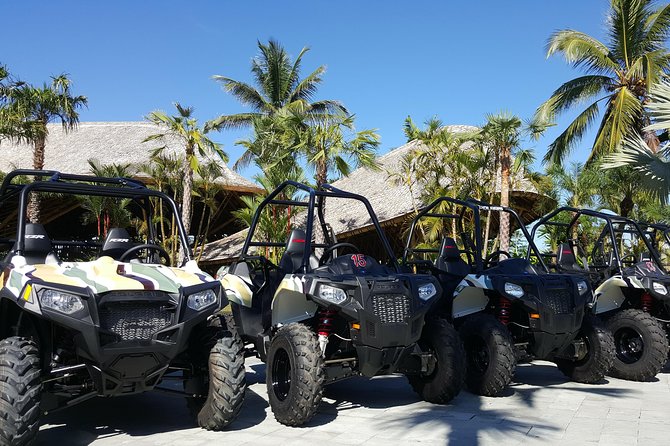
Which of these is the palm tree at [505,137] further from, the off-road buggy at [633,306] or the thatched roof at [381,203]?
the off-road buggy at [633,306]

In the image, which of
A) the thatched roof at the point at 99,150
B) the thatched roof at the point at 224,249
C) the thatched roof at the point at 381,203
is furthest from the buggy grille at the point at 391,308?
the thatched roof at the point at 99,150

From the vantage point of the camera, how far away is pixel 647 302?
903 centimetres

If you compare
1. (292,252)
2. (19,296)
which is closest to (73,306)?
(19,296)

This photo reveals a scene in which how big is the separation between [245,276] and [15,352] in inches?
144

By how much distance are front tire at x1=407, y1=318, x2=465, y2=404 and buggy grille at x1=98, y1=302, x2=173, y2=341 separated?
2.78m

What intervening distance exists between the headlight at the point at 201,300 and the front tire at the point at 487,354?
3.19m

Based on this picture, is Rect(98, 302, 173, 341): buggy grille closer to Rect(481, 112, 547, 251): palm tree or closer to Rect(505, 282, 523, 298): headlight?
Rect(505, 282, 523, 298): headlight

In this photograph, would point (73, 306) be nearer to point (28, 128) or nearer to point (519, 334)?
point (519, 334)

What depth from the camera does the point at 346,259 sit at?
6.34 metres

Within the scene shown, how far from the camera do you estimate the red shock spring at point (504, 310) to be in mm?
7561

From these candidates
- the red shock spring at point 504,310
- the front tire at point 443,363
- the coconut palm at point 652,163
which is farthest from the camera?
the coconut palm at point 652,163

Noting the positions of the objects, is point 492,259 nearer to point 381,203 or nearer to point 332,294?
point 332,294

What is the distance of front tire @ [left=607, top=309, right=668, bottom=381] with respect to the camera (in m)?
8.15

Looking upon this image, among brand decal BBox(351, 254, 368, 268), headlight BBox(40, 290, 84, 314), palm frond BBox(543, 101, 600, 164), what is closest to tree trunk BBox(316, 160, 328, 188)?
palm frond BBox(543, 101, 600, 164)
